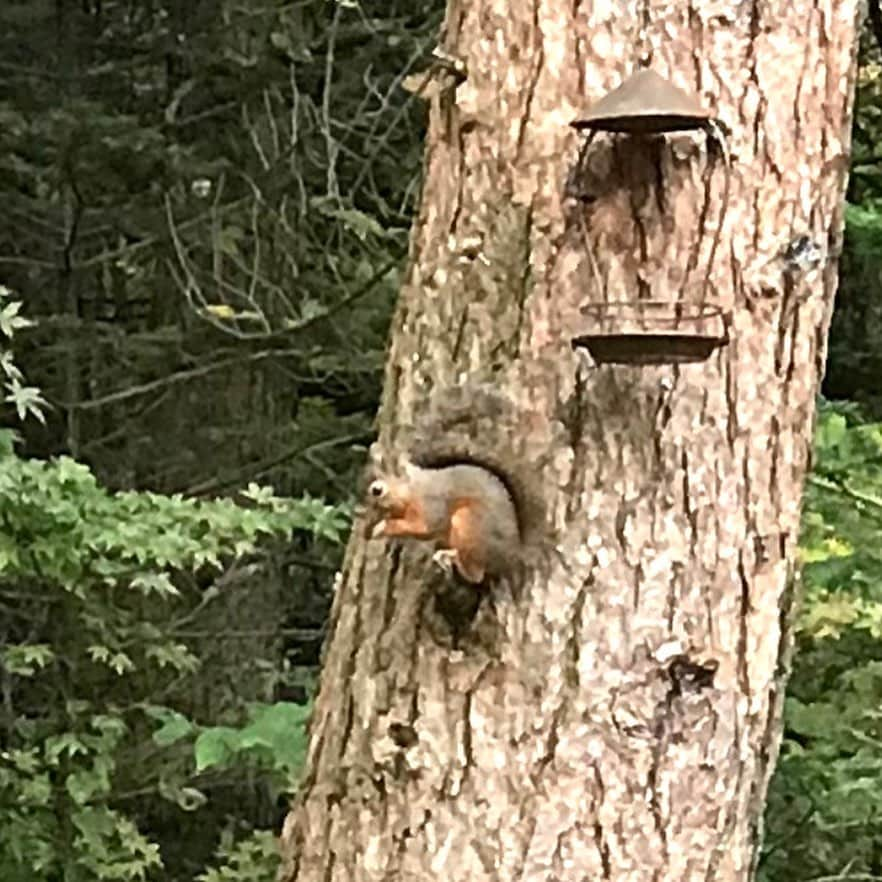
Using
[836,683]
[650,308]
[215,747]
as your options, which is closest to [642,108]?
[650,308]

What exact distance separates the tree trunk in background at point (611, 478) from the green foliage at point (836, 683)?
186 cm

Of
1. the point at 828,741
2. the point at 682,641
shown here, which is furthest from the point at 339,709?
the point at 828,741

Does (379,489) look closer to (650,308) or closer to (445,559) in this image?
(445,559)

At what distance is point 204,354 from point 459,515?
365cm

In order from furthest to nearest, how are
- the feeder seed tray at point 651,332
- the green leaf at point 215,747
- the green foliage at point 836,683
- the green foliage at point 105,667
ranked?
the green foliage at point 836,683 → the green foliage at point 105,667 → the green leaf at point 215,747 → the feeder seed tray at point 651,332

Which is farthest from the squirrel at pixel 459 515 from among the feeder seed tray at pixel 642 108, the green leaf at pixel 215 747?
the green leaf at pixel 215 747

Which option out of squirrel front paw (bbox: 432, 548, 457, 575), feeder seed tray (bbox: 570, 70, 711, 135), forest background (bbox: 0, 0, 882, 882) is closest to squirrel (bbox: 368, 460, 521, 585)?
squirrel front paw (bbox: 432, 548, 457, 575)

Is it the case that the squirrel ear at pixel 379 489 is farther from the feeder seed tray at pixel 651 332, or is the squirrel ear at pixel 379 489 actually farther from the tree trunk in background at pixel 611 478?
the feeder seed tray at pixel 651 332

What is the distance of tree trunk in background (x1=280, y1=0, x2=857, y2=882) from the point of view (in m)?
2.15

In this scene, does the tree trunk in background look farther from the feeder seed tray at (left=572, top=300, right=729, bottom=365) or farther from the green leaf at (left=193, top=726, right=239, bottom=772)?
the green leaf at (left=193, top=726, right=239, bottom=772)

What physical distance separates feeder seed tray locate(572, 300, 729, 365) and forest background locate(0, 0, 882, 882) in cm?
261

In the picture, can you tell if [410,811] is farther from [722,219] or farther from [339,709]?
[722,219]

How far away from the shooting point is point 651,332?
2.08m

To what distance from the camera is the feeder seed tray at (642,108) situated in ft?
6.71
